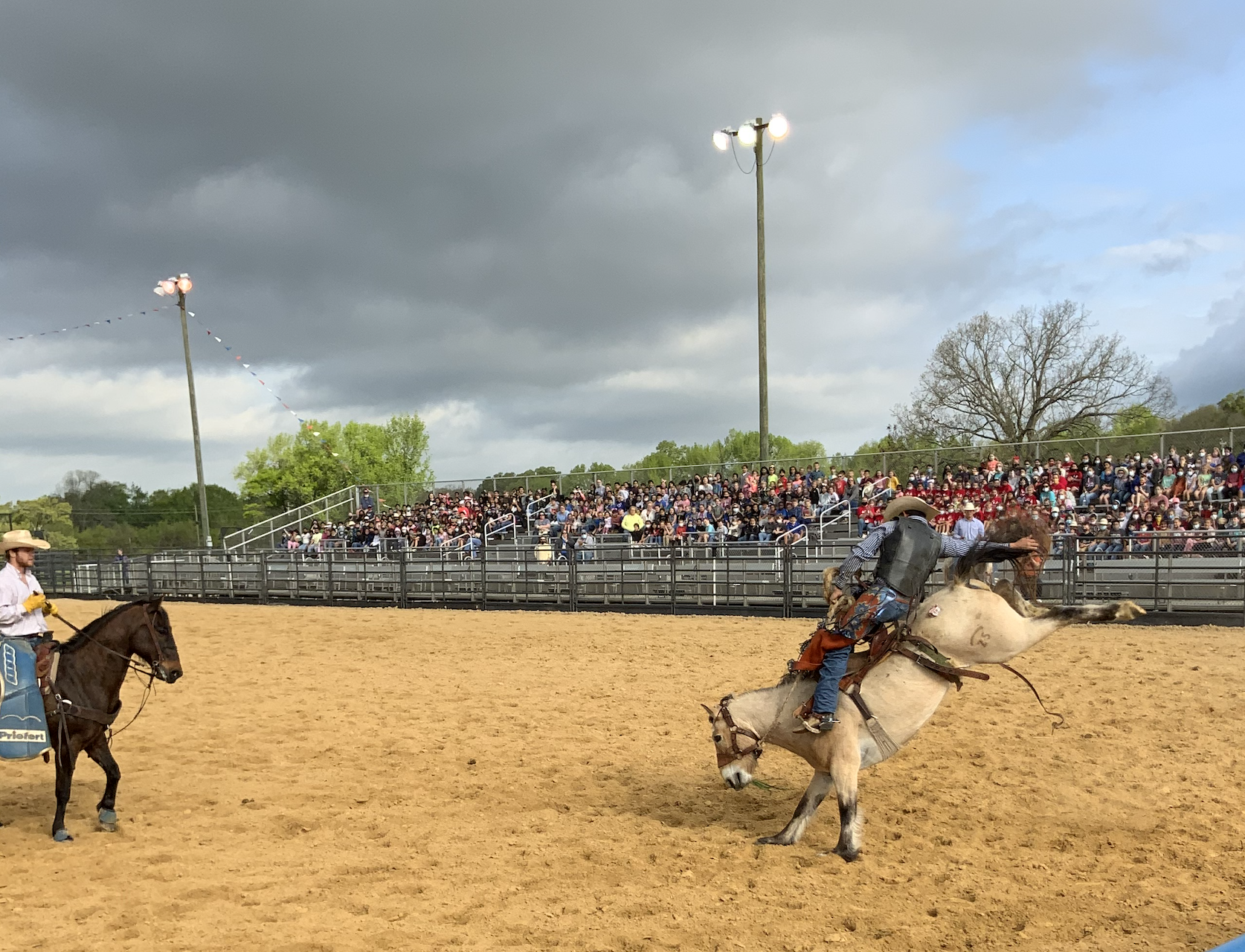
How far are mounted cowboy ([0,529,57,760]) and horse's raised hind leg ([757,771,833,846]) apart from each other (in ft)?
16.8

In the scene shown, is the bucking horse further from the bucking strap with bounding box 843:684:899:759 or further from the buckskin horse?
the bucking strap with bounding box 843:684:899:759

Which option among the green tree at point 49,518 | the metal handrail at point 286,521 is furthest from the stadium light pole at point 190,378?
the green tree at point 49,518

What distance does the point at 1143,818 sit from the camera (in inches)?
225

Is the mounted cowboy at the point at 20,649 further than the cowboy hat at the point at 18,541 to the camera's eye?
No

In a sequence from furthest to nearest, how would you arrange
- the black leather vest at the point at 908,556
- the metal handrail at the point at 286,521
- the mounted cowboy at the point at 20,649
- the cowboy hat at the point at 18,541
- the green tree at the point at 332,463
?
the green tree at the point at 332,463
the metal handrail at the point at 286,521
the cowboy hat at the point at 18,541
the mounted cowboy at the point at 20,649
the black leather vest at the point at 908,556

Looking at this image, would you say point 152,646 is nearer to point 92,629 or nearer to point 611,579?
point 92,629

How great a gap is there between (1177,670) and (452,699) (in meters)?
8.63

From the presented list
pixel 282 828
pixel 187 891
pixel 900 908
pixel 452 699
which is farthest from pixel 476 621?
pixel 900 908

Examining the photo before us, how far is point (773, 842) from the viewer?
548 centimetres

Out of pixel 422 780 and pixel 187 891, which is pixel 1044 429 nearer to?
pixel 422 780

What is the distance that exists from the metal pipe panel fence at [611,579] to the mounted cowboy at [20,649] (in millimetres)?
12520

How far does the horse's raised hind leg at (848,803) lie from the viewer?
5.16 m

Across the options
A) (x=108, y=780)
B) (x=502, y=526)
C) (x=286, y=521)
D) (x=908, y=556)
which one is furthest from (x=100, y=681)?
(x=286, y=521)

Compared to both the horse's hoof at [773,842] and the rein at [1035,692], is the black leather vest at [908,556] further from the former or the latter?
the horse's hoof at [773,842]
